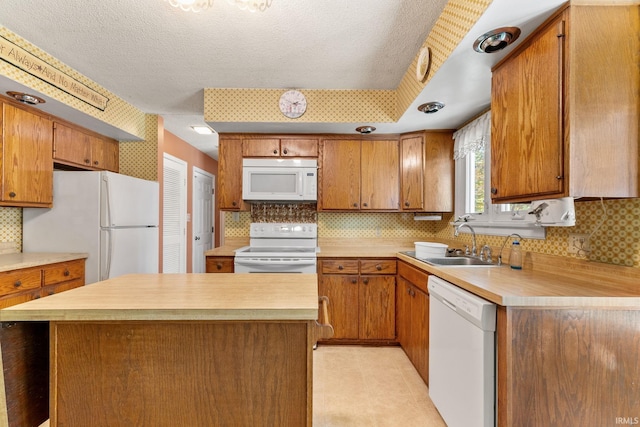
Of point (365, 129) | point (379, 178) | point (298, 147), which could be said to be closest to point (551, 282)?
point (379, 178)

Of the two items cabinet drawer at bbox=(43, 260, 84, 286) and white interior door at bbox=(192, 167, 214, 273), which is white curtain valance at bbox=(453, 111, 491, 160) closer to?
cabinet drawer at bbox=(43, 260, 84, 286)

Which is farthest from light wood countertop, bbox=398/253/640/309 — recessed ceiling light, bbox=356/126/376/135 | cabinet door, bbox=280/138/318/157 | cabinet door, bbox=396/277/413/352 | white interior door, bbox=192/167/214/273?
white interior door, bbox=192/167/214/273

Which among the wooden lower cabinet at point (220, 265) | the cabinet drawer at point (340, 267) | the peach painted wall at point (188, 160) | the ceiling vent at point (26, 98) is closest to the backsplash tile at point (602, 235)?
the cabinet drawer at point (340, 267)

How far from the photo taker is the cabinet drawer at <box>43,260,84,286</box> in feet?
7.57

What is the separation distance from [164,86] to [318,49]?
150 cm

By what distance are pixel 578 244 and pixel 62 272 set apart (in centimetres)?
358

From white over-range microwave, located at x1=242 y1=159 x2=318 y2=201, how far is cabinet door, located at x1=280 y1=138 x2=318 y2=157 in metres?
0.09

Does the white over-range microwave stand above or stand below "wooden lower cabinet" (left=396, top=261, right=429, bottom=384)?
above

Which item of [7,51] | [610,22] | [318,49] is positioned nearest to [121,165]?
[7,51]

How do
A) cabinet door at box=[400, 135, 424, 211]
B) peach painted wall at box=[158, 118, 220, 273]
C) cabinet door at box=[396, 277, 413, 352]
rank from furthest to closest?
peach painted wall at box=[158, 118, 220, 273] < cabinet door at box=[400, 135, 424, 211] < cabinet door at box=[396, 277, 413, 352]

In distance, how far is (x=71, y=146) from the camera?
9.28 feet

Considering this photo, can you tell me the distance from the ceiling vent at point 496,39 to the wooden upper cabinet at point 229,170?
2.28 meters

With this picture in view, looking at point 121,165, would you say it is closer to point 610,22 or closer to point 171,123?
point 171,123

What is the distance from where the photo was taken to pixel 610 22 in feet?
4.19
